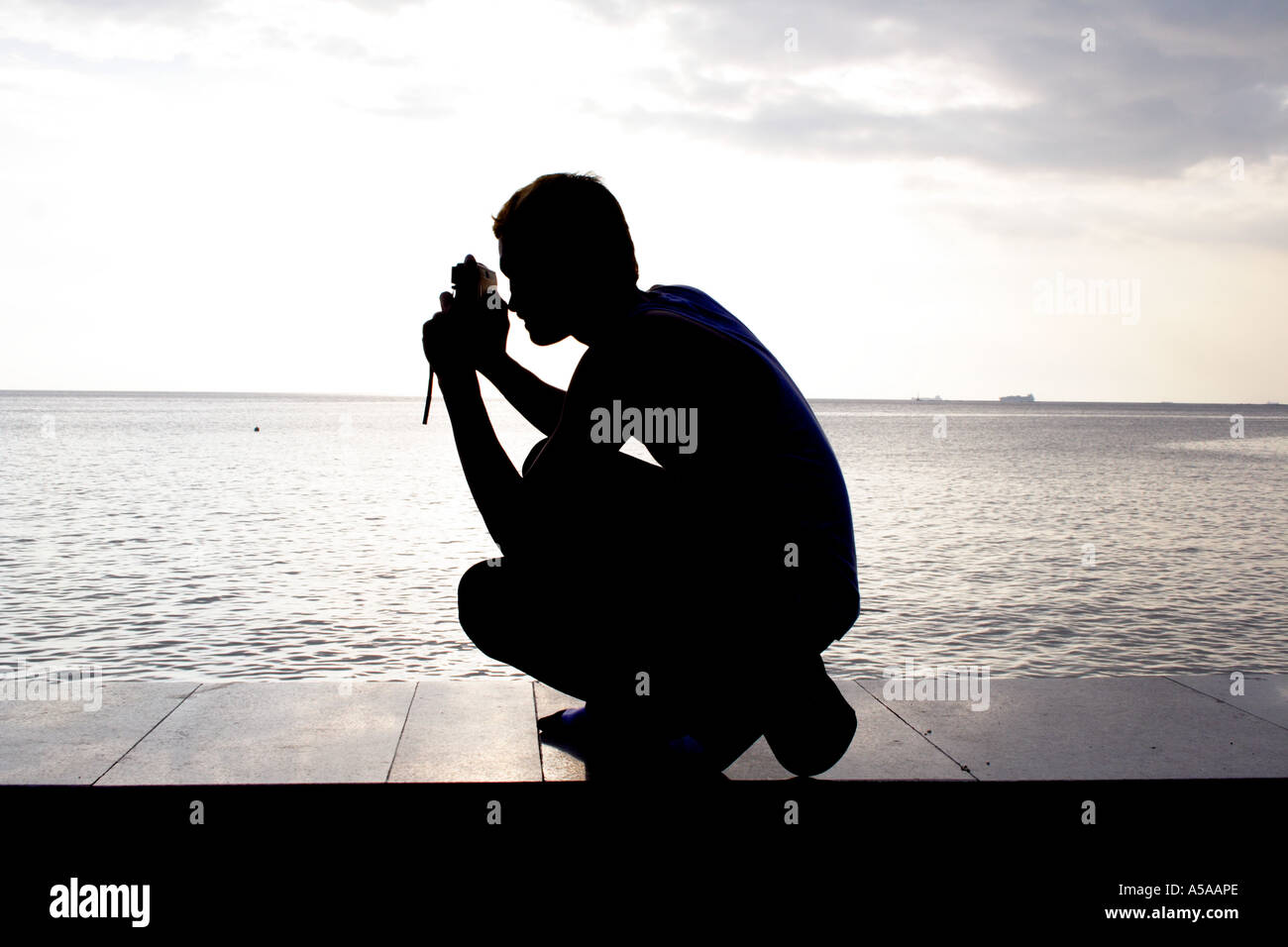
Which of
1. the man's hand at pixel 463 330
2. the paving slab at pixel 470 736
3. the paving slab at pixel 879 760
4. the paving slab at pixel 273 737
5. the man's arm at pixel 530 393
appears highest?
the man's hand at pixel 463 330

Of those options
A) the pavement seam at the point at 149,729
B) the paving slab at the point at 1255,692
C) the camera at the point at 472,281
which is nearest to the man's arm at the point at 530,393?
the camera at the point at 472,281

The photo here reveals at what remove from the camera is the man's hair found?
2418mm

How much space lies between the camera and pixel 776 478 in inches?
92.3

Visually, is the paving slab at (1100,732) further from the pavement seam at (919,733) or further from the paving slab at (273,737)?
the paving slab at (273,737)

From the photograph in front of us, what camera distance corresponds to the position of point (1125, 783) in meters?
2.84

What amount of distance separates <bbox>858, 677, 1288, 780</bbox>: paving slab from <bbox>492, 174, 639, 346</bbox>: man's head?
1.66m

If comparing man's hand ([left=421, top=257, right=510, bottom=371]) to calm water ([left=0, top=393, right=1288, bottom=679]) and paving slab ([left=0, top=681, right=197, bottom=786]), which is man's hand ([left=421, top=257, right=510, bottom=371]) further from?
calm water ([left=0, top=393, right=1288, bottom=679])

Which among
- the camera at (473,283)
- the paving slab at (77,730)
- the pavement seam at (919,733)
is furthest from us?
the pavement seam at (919,733)

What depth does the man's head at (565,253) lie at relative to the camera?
242 cm

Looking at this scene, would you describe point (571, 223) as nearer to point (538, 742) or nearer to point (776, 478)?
point (776, 478)

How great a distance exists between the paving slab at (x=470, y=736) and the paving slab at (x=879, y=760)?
62 cm
